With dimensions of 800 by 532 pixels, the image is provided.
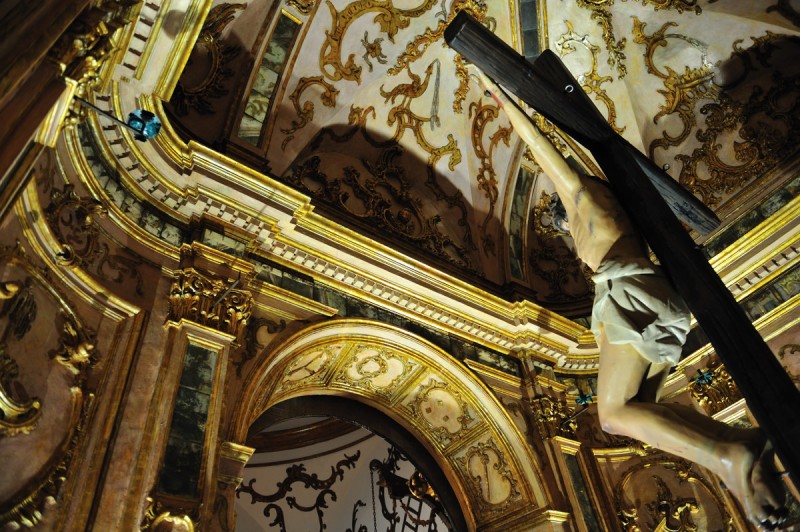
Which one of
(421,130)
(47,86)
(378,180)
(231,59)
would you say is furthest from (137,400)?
(421,130)

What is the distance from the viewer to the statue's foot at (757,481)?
1.77 meters

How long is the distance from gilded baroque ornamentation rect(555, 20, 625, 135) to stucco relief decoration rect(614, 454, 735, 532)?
147 inches

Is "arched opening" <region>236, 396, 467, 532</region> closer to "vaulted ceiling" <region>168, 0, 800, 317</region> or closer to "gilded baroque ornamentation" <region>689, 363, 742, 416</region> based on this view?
"vaulted ceiling" <region>168, 0, 800, 317</region>

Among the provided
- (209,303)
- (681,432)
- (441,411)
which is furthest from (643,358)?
(441,411)

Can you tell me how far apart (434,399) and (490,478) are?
2.98 ft

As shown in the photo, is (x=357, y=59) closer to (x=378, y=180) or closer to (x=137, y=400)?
(x=378, y=180)

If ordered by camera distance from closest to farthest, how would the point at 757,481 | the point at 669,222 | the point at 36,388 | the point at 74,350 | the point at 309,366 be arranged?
the point at 757,481 → the point at 669,222 → the point at 36,388 → the point at 74,350 → the point at 309,366

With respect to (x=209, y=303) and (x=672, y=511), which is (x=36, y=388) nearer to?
(x=209, y=303)

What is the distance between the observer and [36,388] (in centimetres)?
316

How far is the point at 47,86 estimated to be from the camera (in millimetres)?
2439

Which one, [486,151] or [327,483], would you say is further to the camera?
[327,483]

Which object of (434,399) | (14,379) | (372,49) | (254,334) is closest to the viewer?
(14,379)

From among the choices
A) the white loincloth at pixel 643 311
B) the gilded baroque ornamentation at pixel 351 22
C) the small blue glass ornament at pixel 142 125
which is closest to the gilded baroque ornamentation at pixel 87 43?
the small blue glass ornament at pixel 142 125

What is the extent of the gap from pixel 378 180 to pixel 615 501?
12.9 ft
